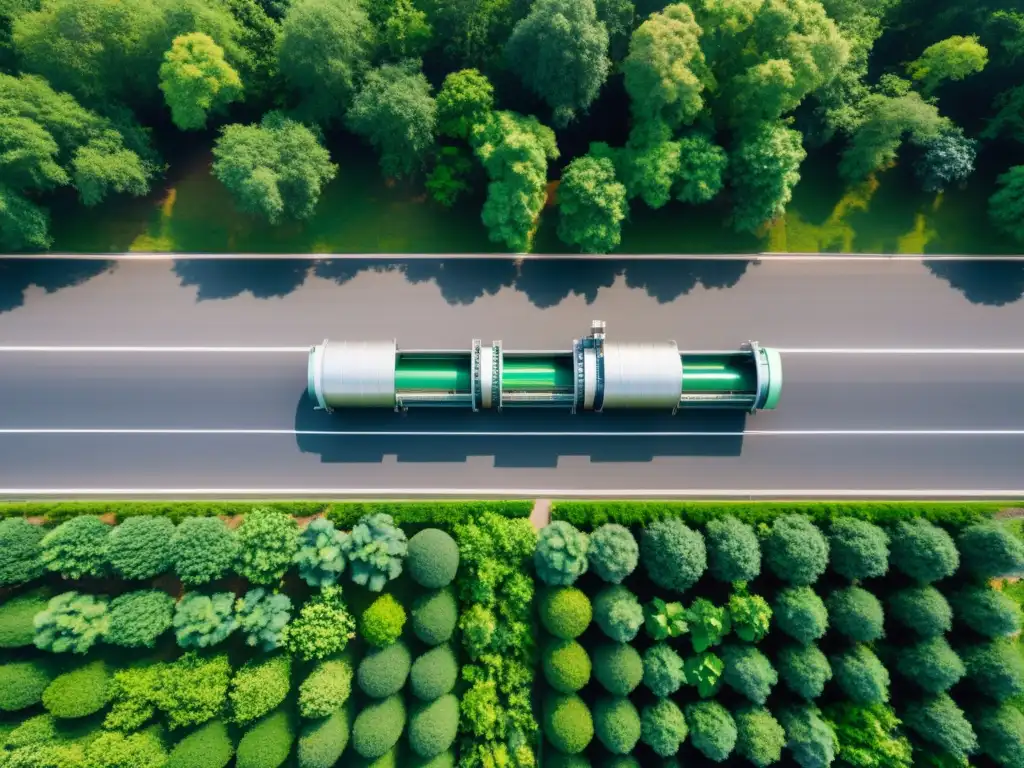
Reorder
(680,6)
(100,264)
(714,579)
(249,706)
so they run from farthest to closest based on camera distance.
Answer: (100,264) → (714,579) → (680,6) → (249,706)

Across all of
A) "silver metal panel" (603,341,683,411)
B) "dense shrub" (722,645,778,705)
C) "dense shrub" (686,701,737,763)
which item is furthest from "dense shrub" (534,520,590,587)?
"dense shrub" (686,701,737,763)

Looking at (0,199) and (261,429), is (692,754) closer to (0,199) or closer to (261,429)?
(261,429)

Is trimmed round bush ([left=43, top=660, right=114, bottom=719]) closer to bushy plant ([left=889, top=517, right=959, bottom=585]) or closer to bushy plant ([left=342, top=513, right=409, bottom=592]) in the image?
bushy plant ([left=342, top=513, right=409, bottom=592])

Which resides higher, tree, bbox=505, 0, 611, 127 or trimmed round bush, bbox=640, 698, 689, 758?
tree, bbox=505, 0, 611, 127

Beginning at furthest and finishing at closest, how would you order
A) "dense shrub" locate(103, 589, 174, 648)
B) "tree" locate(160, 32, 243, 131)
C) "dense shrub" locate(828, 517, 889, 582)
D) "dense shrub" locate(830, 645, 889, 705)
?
"tree" locate(160, 32, 243, 131) < "dense shrub" locate(828, 517, 889, 582) < "dense shrub" locate(830, 645, 889, 705) < "dense shrub" locate(103, 589, 174, 648)

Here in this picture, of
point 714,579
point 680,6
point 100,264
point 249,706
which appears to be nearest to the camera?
point 249,706

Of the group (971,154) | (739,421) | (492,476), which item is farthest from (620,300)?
(971,154)
